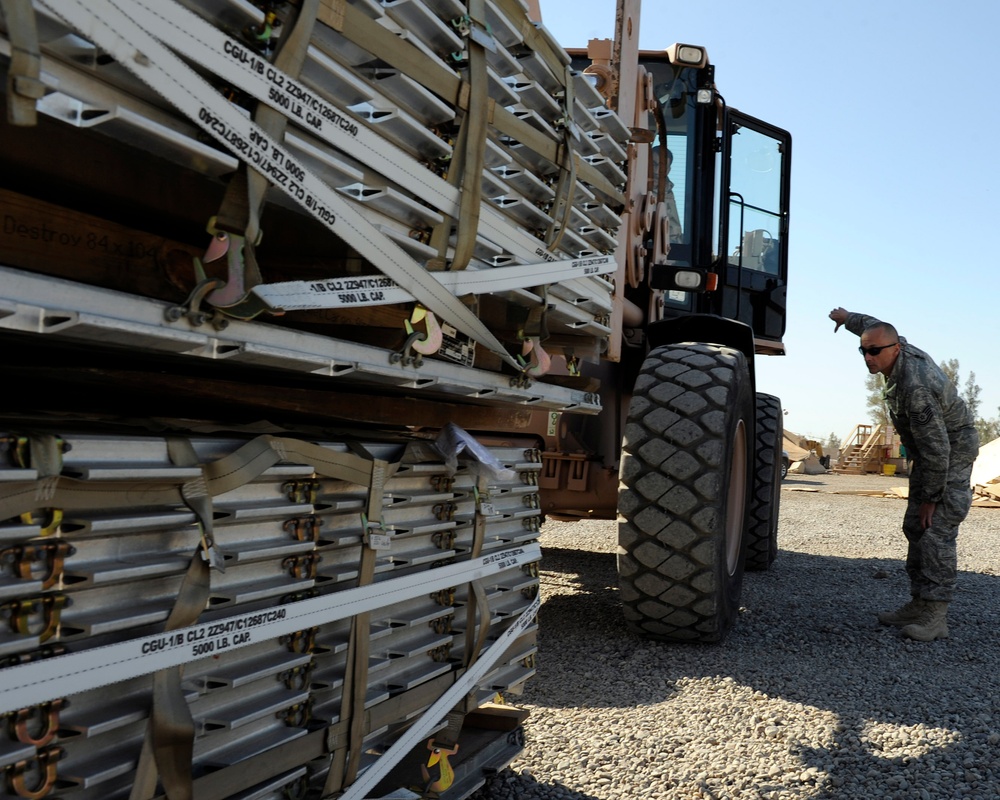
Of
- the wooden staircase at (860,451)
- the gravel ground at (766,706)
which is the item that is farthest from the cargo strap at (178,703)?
the wooden staircase at (860,451)

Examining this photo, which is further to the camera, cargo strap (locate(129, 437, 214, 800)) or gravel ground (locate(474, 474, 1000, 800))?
gravel ground (locate(474, 474, 1000, 800))

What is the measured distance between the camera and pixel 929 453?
19.2ft

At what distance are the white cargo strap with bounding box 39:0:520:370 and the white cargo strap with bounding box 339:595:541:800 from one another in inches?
39.6

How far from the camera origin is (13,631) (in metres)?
1.44

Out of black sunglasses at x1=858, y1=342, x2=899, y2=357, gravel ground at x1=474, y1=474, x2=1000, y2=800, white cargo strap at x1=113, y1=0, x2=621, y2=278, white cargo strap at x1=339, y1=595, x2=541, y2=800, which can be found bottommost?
gravel ground at x1=474, y1=474, x2=1000, y2=800

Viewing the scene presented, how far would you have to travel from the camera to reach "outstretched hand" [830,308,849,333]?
20.9 feet

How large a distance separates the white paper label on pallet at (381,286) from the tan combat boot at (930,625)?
3933mm

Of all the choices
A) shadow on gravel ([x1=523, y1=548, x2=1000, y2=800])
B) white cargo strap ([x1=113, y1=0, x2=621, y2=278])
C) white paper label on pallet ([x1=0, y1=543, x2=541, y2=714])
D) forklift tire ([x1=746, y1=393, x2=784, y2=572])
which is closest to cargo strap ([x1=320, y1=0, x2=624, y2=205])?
white cargo strap ([x1=113, y1=0, x2=621, y2=278])

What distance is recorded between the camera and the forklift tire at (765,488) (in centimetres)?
765

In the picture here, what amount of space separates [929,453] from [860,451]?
28128 millimetres

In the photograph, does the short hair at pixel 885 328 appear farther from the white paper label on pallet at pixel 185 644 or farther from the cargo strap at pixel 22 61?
the cargo strap at pixel 22 61

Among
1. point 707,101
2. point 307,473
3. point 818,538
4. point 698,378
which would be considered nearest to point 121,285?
point 307,473

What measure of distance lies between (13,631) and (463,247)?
128 centimetres

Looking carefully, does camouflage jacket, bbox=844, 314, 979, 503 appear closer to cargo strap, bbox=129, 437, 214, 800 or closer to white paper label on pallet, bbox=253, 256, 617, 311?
white paper label on pallet, bbox=253, 256, 617, 311
